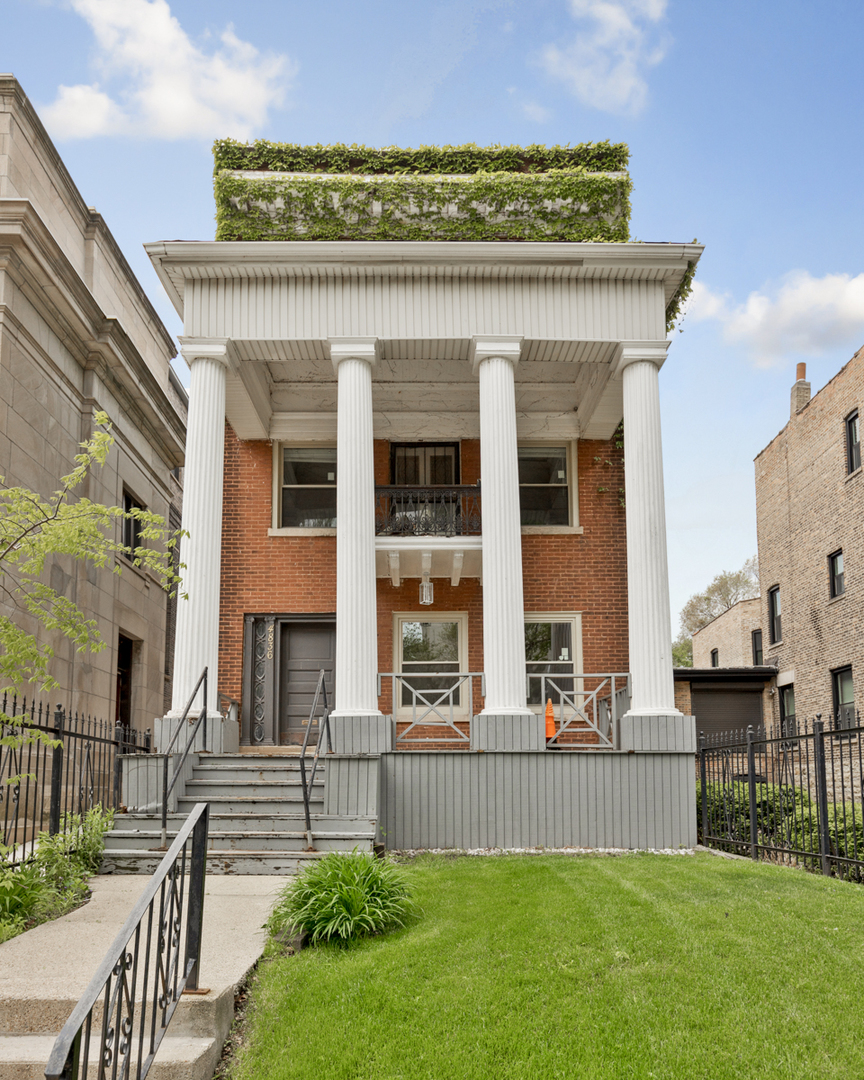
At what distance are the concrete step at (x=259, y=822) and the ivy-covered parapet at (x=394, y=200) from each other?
28.7 feet

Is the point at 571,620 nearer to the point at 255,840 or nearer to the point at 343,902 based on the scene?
the point at 255,840

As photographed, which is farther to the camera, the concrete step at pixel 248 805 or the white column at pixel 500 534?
the white column at pixel 500 534

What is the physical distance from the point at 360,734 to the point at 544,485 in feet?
22.6

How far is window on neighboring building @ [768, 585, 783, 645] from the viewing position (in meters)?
30.7

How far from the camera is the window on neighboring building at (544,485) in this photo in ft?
59.1

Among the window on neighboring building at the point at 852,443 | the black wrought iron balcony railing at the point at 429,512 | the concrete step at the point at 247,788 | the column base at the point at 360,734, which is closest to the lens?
the concrete step at the point at 247,788

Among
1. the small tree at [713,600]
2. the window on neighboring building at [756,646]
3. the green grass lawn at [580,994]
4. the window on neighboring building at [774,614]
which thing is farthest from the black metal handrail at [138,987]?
the small tree at [713,600]

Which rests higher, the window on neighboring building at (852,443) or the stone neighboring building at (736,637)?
the window on neighboring building at (852,443)

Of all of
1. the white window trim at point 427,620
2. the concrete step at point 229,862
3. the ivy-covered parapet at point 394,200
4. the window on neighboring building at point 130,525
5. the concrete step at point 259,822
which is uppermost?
the ivy-covered parapet at point 394,200

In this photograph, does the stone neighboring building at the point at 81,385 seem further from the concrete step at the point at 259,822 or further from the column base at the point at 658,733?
the column base at the point at 658,733

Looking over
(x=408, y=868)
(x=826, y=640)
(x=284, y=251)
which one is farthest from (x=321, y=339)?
(x=826, y=640)

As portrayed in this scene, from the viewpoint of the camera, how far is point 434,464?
18.4 meters

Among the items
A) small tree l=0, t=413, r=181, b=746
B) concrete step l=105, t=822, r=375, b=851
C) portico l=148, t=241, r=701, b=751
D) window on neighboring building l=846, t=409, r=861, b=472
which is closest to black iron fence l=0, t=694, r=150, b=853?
small tree l=0, t=413, r=181, b=746

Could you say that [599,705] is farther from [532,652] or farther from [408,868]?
[408,868]
